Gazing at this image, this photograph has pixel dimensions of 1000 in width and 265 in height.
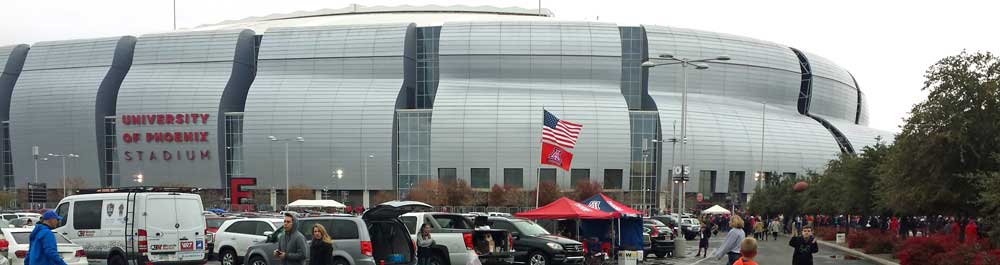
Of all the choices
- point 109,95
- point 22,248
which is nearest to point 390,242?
point 22,248

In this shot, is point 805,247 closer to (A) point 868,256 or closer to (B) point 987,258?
(B) point 987,258

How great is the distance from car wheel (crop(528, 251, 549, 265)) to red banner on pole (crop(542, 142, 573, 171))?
11933mm

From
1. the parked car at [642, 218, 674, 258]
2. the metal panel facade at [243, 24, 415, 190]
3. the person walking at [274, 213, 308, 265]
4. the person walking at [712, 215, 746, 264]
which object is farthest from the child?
the metal panel facade at [243, 24, 415, 190]

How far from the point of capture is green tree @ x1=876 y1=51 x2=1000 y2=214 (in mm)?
28719

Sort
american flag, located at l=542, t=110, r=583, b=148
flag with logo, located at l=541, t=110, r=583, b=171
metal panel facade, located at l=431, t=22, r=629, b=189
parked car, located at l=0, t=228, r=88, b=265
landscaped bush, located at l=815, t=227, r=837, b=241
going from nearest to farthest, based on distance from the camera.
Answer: parked car, located at l=0, t=228, r=88, b=265 → flag with logo, located at l=541, t=110, r=583, b=171 → american flag, located at l=542, t=110, r=583, b=148 → landscaped bush, located at l=815, t=227, r=837, b=241 → metal panel facade, located at l=431, t=22, r=629, b=189

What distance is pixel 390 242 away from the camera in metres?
19.2

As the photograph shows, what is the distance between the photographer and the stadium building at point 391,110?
10775cm

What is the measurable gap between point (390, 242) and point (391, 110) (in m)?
89.8

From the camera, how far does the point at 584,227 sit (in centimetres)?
3253

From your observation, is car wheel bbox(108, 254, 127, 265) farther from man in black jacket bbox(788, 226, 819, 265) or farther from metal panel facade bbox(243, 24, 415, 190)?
metal panel facade bbox(243, 24, 415, 190)

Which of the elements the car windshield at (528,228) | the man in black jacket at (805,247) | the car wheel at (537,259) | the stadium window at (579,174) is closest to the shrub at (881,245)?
the car windshield at (528,228)

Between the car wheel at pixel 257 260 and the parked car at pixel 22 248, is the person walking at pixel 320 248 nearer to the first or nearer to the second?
the car wheel at pixel 257 260

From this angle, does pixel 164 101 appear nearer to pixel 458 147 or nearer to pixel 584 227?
pixel 458 147

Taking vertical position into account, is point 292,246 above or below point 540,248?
above
